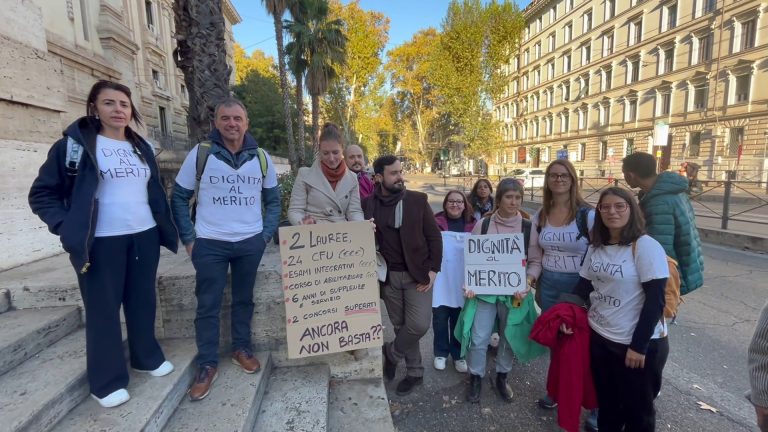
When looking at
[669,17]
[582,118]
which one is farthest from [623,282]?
[582,118]

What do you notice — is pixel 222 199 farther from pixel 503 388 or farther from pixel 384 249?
pixel 503 388

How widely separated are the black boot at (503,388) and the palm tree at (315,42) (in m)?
19.1

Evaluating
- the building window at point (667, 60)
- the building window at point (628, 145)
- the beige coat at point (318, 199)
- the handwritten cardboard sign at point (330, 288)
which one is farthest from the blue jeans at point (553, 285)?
the building window at point (628, 145)

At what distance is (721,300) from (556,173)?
158 inches

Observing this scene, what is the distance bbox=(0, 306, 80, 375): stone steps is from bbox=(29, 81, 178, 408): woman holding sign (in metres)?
0.55

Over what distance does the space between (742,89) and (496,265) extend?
99.9 ft

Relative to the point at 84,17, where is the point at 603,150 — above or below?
below

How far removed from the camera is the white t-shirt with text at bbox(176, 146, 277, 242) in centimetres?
241

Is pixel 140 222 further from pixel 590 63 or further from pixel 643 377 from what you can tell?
pixel 590 63

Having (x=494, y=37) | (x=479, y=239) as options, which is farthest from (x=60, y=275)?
(x=494, y=37)

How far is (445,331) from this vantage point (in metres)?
3.46

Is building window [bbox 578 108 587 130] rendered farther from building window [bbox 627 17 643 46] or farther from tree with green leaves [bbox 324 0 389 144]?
tree with green leaves [bbox 324 0 389 144]

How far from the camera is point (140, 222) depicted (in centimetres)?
221

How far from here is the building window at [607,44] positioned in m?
33.4
